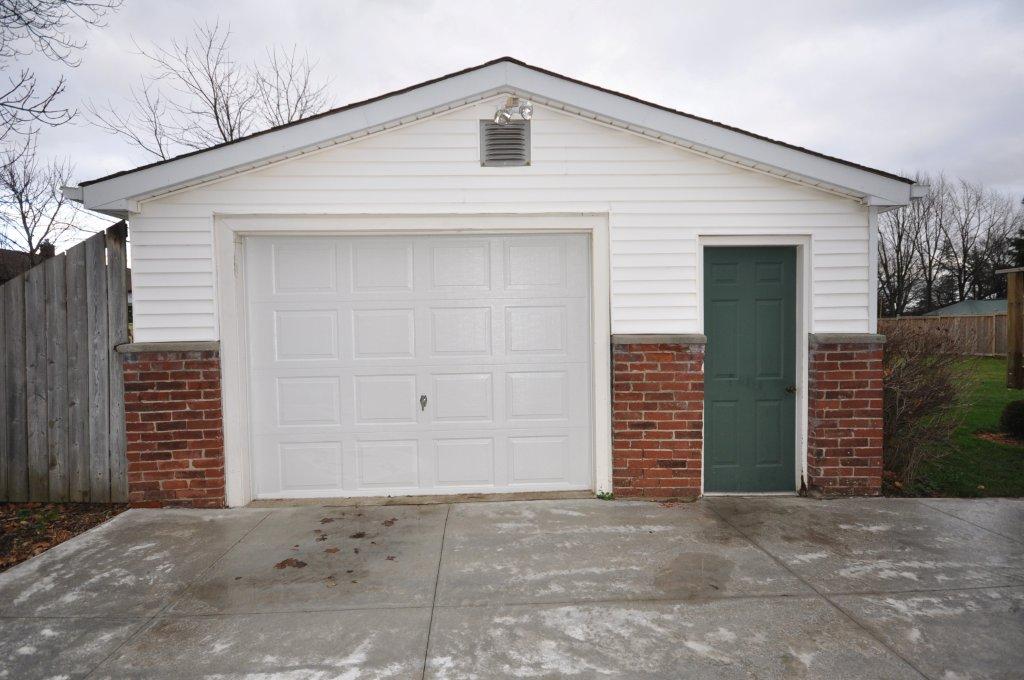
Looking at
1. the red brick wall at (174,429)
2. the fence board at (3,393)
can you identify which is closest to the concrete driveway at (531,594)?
the red brick wall at (174,429)

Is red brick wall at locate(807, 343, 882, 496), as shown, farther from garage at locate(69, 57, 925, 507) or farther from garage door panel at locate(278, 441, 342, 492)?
garage door panel at locate(278, 441, 342, 492)

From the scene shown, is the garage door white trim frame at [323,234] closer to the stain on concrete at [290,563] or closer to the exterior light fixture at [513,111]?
the exterior light fixture at [513,111]

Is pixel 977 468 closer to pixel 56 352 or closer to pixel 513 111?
pixel 513 111

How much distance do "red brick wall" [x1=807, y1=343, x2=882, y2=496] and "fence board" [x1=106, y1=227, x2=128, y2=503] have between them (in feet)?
20.5

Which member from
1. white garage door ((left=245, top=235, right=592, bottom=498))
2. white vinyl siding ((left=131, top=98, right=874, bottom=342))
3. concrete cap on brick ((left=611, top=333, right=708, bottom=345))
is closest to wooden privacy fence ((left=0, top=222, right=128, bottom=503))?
white vinyl siding ((left=131, top=98, right=874, bottom=342))

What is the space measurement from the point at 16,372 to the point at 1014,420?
445 inches

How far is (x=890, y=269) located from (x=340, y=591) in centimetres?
4708

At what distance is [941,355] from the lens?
622cm

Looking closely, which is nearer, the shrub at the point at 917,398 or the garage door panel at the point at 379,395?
the garage door panel at the point at 379,395

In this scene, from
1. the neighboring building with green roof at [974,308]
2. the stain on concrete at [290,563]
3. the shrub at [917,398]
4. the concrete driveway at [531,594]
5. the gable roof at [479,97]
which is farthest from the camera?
the neighboring building with green roof at [974,308]

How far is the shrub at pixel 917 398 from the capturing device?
5.81 meters

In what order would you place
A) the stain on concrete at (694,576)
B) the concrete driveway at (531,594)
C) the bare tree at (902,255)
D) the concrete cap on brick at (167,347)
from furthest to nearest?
the bare tree at (902,255), the concrete cap on brick at (167,347), the stain on concrete at (694,576), the concrete driveway at (531,594)

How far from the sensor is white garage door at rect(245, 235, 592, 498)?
5.36 meters

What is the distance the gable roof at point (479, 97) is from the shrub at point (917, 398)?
194 cm
